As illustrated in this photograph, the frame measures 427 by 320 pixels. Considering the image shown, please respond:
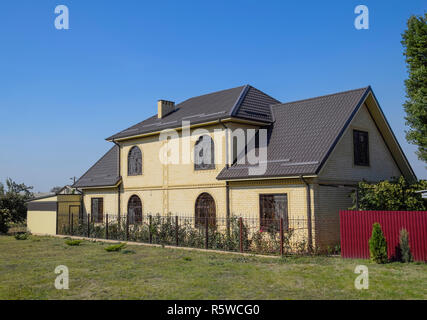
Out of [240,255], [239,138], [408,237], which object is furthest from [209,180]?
[408,237]

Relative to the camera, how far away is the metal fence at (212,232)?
15.4 metres

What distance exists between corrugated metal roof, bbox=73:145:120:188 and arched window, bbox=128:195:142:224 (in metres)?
1.53

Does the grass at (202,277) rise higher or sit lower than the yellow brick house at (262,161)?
lower

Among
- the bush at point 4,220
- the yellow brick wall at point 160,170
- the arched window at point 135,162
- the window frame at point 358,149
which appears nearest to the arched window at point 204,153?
the yellow brick wall at point 160,170

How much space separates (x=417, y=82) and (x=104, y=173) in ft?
62.0

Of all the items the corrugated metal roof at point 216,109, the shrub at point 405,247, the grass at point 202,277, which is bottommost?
the grass at point 202,277

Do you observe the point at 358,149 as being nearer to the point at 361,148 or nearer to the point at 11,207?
the point at 361,148

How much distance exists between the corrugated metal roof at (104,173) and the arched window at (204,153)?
21.2 feet

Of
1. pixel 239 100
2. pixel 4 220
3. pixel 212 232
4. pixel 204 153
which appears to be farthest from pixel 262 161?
pixel 4 220

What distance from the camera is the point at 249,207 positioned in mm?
17359

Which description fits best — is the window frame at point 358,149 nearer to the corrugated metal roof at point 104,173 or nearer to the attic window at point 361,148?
the attic window at point 361,148

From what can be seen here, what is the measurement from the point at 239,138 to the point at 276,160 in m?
2.68

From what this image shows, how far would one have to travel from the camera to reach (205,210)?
19.4 meters
